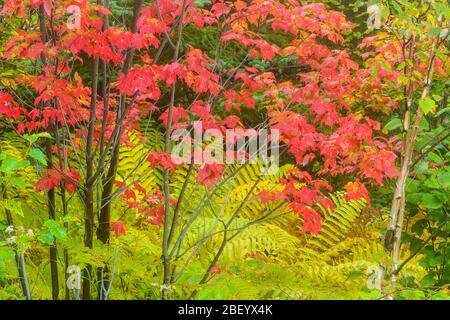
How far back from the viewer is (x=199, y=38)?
20.5ft

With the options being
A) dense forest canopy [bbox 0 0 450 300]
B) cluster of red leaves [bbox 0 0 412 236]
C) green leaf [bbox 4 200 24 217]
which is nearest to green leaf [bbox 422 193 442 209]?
dense forest canopy [bbox 0 0 450 300]

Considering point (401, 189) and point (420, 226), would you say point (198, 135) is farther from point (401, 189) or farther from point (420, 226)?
point (420, 226)

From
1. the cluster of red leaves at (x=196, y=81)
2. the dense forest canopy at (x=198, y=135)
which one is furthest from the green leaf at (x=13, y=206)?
the cluster of red leaves at (x=196, y=81)

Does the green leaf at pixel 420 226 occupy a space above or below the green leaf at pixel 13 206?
below

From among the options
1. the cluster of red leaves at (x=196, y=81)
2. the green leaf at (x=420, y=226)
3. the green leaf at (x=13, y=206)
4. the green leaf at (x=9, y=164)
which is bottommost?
the green leaf at (x=420, y=226)

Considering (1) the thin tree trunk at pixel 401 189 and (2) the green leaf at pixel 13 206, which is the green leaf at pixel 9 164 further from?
(1) the thin tree trunk at pixel 401 189

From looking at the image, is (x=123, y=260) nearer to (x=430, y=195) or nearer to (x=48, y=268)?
(x=48, y=268)

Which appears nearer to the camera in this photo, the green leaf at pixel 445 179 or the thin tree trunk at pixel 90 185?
the thin tree trunk at pixel 90 185

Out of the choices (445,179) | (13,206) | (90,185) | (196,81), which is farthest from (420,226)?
(13,206)

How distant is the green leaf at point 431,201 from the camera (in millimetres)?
3252

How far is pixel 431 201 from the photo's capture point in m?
3.28

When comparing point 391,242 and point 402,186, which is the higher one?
point 402,186
